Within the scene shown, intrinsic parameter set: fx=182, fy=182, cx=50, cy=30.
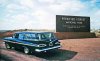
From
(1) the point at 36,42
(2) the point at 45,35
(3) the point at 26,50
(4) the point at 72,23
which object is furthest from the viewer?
(4) the point at 72,23

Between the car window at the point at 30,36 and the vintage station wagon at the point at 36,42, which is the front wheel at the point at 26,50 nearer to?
the vintage station wagon at the point at 36,42

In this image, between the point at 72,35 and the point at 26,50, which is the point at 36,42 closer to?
the point at 26,50

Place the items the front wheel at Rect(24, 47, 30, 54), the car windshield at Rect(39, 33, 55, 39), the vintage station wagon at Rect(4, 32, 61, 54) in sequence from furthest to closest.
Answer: the front wheel at Rect(24, 47, 30, 54)
the car windshield at Rect(39, 33, 55, 39)
the vintage station wagon at Rect(4, 32, 61, 54)

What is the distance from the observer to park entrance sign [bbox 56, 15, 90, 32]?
3009cm

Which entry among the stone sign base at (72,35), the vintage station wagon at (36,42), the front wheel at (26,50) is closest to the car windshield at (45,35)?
the vintage station wagon at (36,42)

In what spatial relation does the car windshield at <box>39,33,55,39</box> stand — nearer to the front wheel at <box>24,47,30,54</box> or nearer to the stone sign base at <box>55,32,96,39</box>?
the front wheel at <box>24,47,30,54</box>

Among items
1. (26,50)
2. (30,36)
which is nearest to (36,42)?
(30,36)

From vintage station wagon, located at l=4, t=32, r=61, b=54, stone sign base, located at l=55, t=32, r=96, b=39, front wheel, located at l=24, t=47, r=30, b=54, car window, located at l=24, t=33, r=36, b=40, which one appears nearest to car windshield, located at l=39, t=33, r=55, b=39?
vintage station wagon, located at l=4, t=32, r=61, b=54

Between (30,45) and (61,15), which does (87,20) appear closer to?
(61,15)

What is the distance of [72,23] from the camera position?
3095cm

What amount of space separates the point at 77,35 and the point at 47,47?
62.1 ft

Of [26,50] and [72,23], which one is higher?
[72,23]

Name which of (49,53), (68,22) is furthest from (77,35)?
(49,53)

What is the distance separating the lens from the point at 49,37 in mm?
14562
